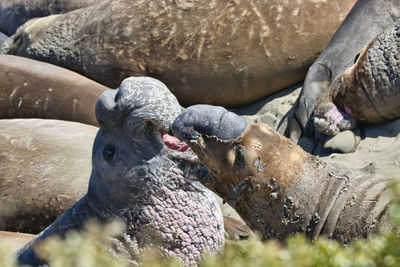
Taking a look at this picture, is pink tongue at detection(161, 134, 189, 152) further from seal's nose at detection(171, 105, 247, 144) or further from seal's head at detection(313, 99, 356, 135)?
seal's head at detection(313, 99, 356, 135)

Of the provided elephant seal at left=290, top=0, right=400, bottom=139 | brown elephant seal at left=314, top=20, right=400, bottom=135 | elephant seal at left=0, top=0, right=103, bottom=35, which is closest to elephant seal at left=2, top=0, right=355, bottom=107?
elephant seal at left=290, top=0, right=400, bottom=139

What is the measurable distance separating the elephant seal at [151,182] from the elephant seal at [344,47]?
215 centimetres

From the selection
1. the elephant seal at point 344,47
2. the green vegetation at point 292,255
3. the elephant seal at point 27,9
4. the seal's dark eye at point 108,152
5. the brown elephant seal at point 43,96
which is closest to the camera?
the green vegetation at point 292,255

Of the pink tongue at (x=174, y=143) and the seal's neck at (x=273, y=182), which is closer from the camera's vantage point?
the seal's neck at (x=273, y=182)

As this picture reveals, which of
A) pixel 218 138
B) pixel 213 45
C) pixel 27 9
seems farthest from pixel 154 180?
pixel 27 9

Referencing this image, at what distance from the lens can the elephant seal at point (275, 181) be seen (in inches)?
78.2

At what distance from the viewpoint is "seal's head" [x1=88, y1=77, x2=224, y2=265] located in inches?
95.7

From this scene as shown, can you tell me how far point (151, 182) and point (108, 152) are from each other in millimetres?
258

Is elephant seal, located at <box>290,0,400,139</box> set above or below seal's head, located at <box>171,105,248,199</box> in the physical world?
below

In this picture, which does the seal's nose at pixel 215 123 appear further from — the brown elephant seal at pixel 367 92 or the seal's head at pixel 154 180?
the brown elephant seal at pixel 367 92

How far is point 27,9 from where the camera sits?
7438 mm

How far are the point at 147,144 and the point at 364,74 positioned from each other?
7.04ft

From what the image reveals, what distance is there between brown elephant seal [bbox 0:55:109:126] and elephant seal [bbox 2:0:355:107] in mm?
613

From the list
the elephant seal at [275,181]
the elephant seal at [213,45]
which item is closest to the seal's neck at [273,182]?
the elephant seal at [275,181]
